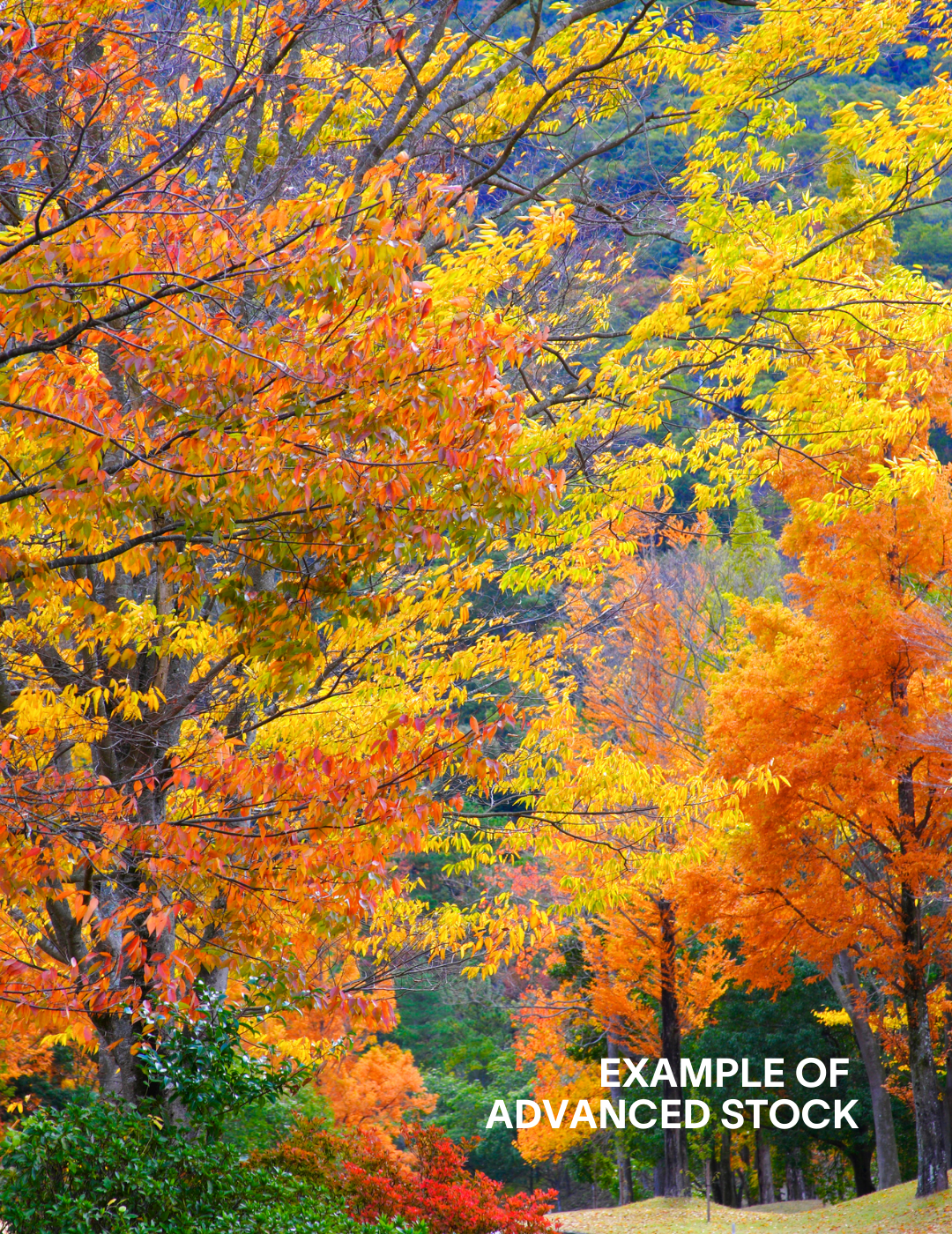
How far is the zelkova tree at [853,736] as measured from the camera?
36.8 feet

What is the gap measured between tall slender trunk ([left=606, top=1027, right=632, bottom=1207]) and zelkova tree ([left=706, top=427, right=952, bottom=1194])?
7.18m

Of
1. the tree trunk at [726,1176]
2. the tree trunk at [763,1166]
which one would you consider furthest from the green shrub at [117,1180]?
the tree trunk at [726,1176]

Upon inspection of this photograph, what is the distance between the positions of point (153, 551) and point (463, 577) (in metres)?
2.46

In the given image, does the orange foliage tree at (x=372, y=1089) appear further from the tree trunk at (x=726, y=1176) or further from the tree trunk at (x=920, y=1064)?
the tree trunk at (x=920, y=1064)

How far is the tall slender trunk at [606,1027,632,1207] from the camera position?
19.0 meters

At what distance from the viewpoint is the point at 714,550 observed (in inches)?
866

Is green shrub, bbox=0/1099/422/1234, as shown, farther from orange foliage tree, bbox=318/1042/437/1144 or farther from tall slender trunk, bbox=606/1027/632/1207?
tall slender trunk, bbox=606/1027/632/1207

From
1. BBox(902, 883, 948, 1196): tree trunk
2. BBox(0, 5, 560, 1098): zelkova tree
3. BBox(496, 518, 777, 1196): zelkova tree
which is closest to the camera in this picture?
BBox(0, 5, 560, 1098): zelkova tree

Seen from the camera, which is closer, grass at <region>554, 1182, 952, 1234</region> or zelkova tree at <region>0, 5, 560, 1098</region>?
zelkova tree at <region>0, 5, 560, 1098</region>

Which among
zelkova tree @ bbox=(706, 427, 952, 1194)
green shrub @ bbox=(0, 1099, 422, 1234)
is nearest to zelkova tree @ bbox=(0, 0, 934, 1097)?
green shrub @ bbox=(0, 1099, 422, 1234)

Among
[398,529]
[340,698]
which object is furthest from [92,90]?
[340,698]

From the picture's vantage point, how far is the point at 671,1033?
1664 centimetres

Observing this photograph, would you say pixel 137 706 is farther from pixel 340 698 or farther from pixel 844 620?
pixel 844 620

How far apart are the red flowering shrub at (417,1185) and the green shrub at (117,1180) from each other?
2.42 m
